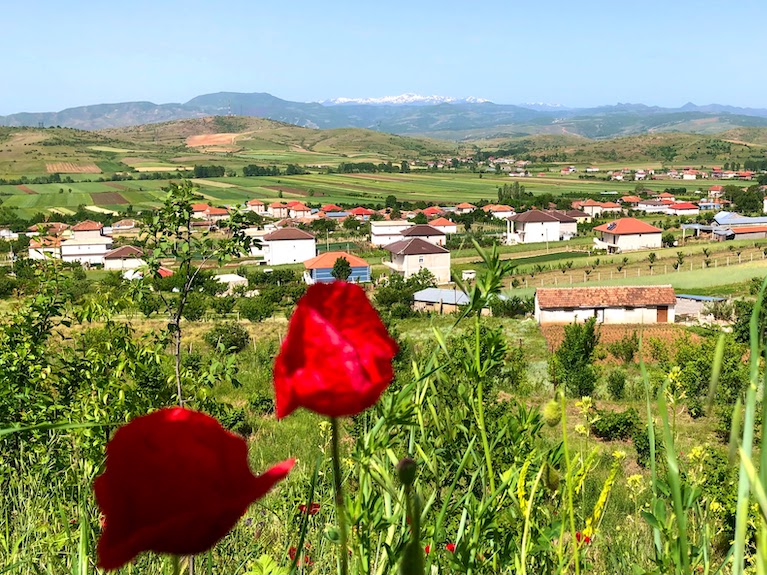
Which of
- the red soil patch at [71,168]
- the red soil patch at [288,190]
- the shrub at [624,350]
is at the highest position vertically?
the red soil patch at [71,168]

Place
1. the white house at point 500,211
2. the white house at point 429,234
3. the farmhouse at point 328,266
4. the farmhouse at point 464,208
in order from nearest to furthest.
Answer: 1. the farmhouse at point 328,266
2. the white house at point 429,234
3. the white house at point 500,211
4. the farmhouse at point 464,208

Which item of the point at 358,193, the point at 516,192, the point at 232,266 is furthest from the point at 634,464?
the point at 358,193

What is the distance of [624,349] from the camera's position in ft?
67.9

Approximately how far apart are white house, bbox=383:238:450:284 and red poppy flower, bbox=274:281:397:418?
3917cm

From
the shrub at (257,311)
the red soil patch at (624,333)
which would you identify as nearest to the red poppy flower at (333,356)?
the red soil patch at (624,333)

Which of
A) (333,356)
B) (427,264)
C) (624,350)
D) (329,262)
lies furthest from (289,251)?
(333,356)

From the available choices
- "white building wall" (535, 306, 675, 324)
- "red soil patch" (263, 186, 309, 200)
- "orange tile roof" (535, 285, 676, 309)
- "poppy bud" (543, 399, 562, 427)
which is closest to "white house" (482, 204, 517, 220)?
"red soil patch" (263, 186, 309, 200)

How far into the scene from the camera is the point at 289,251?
49094 millimetres

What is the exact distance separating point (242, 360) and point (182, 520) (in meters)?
18.4

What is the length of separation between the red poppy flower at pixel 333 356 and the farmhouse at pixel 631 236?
50425 mm

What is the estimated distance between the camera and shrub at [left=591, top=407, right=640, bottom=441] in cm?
1265

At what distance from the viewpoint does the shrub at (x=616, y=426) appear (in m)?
12.6

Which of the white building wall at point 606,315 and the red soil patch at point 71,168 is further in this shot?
the red soil patch at point 71,168

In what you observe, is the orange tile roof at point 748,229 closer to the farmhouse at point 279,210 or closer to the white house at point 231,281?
the white house at point 231,281
